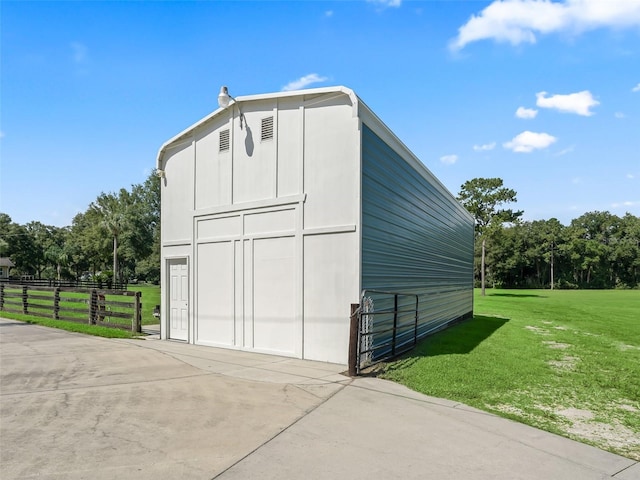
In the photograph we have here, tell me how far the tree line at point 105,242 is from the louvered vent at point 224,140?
1584 inches

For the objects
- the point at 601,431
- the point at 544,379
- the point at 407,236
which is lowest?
the point at 544,379

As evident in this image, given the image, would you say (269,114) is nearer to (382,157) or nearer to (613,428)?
(382,157)

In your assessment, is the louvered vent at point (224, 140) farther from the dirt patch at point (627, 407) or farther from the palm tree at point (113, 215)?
the palm tree at point (113, 215)

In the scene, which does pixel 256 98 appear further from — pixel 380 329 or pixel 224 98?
pixel 380 329

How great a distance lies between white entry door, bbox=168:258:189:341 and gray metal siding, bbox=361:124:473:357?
4952 millimetres

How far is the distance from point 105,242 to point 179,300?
4553 cm

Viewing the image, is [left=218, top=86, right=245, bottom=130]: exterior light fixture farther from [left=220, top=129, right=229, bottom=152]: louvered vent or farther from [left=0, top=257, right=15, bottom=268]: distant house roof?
[left=0, top=257, right=15, bottom=268]: distant house roof

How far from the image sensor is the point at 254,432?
161 inches

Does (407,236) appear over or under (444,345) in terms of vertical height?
over

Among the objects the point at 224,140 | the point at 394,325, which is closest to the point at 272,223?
the point at 224,140

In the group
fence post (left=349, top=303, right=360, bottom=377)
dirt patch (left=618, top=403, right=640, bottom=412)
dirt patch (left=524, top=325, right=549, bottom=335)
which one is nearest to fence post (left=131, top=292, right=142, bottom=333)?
fence post (left=349, top=303, right=360, bottom=377)

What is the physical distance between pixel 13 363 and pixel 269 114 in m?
6.49

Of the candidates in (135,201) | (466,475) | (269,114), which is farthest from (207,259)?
(135,201)

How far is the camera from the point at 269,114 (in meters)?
8.83
